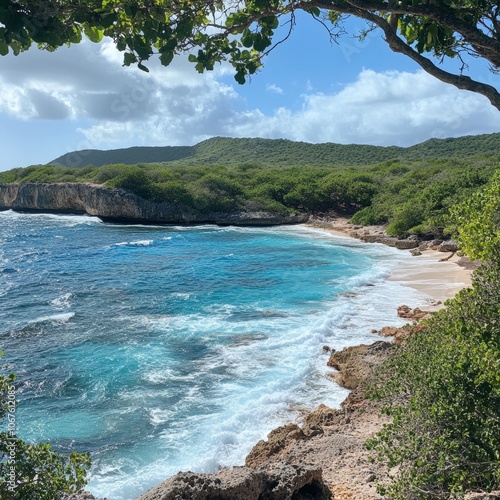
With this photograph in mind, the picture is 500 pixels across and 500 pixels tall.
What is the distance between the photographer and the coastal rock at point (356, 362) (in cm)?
1181

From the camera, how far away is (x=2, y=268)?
28.5m

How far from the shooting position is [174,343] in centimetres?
1570

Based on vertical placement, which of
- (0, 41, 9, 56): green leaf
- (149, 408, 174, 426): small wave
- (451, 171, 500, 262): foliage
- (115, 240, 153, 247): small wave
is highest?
(0, 41, 9, 56): green leaf

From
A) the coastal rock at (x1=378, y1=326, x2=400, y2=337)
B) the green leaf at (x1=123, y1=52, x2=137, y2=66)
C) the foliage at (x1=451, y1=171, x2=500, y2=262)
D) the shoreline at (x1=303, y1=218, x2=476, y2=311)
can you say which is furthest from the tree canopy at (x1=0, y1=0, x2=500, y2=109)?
the shoreline at (x1=303, y1=218, x2=476, y2=311)

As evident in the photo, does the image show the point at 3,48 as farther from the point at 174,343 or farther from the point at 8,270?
the point at 8,270

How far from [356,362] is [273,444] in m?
4.01

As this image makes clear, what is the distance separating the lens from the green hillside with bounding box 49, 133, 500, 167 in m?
96.1

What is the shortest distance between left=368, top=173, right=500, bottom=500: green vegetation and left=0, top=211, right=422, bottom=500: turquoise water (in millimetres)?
4862

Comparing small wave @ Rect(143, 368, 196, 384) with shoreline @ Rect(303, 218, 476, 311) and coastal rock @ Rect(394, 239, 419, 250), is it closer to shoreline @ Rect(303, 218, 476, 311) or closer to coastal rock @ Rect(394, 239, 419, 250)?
shoreline @ Rect(303, 218, 476, 311)

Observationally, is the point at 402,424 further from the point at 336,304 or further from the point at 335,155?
the point at 335,155

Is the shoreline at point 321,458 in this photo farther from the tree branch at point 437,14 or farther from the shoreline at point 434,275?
the shoreline at point 434,275

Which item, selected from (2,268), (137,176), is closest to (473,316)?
(2,268)

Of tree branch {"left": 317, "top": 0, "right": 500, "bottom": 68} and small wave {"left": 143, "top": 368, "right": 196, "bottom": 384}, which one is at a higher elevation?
tree branch {"left": 317, "top": 0, "right": 500, "bottom": 68}

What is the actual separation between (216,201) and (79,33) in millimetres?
48754
